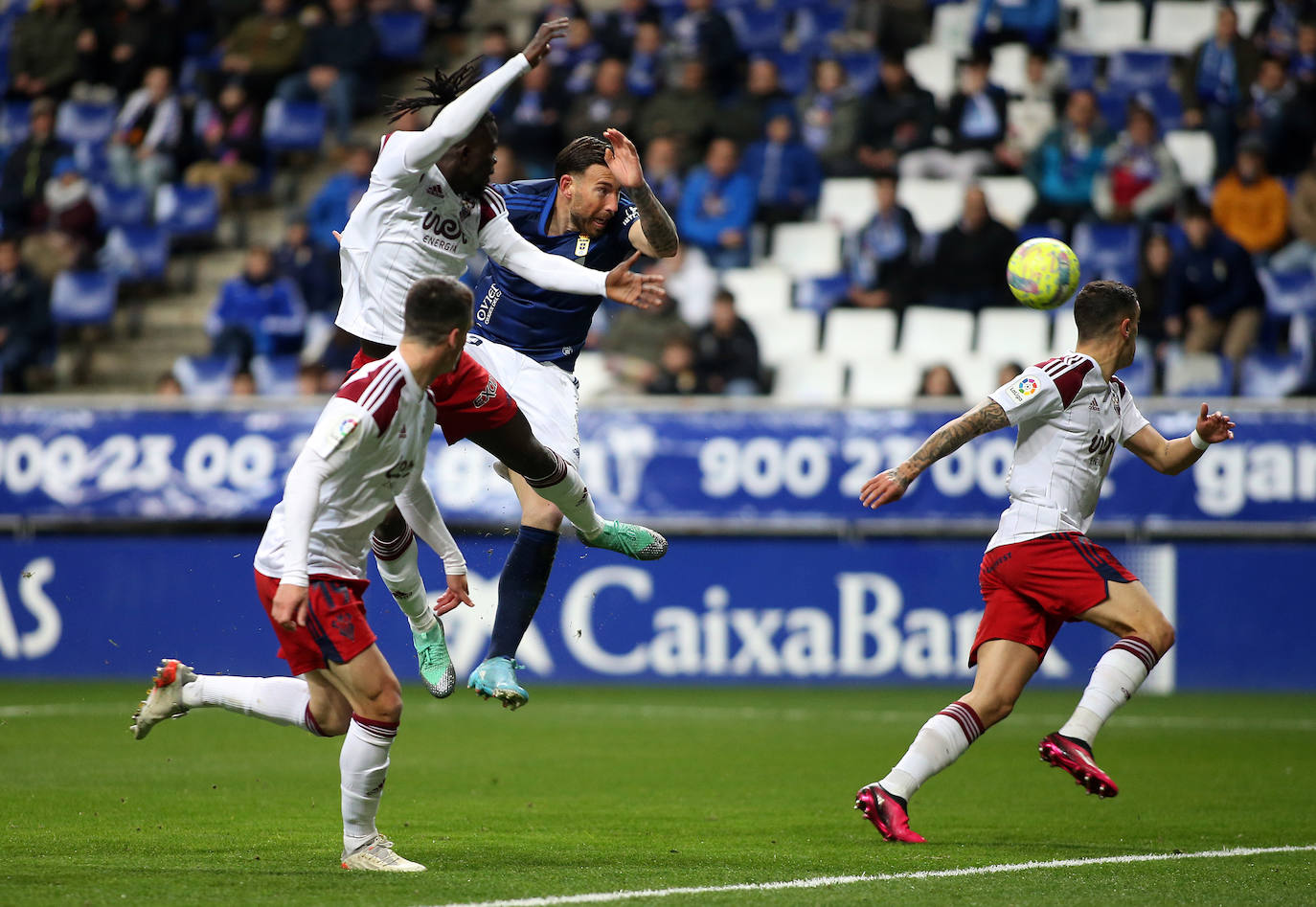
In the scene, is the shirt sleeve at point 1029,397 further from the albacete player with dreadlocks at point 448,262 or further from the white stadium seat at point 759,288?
the white stadium seat at point 759,288

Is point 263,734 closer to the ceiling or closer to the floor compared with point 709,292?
closer to the floor

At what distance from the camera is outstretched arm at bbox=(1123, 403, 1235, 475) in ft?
23.6

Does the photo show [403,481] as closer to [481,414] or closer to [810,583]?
[481,414]

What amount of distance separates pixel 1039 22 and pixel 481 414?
41.2 ft

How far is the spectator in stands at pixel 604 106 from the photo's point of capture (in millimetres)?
17156

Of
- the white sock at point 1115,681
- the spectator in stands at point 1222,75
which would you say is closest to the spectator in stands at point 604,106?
the spectator in stands at point 1222,75

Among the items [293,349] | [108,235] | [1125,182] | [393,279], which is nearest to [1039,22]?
[1125,182]

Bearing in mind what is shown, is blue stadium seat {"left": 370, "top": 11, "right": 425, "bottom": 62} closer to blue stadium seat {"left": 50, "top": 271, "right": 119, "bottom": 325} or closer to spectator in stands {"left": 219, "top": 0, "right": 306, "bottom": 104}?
spectator in stands {"left": 219, "top": 0, "right": 306, "bottom": 104}

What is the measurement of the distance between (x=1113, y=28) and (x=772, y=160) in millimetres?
4481

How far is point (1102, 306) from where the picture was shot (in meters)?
7.02

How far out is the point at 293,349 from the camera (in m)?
16.5

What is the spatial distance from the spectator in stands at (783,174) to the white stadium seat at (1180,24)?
434 centimetres

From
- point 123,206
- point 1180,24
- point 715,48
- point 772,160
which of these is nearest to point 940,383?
Result: point 772,160

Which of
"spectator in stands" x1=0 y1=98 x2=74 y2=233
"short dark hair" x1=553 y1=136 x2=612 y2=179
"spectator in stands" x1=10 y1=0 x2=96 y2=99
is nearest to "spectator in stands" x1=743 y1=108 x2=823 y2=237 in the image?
"spectator in stands" x1=0 y1=98 x2=74 y2=233
